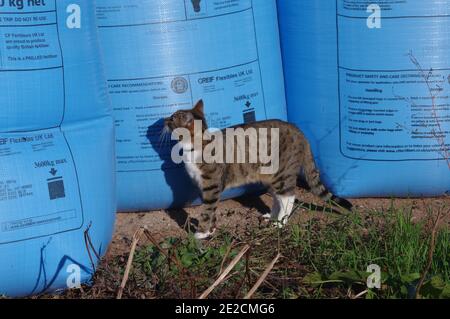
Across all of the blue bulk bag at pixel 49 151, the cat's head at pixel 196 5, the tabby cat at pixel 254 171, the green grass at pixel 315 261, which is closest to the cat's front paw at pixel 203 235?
the tabby cat at pixel 254 171

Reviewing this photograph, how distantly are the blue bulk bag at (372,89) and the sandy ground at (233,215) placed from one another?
2.3 inches

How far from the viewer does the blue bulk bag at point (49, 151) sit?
3246mm

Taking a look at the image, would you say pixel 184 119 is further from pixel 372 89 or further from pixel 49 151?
pixel 372 89

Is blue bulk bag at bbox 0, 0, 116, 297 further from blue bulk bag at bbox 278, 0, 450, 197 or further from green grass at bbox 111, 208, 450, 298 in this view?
blue bulk bag at bbox 278, 0, 450, 197

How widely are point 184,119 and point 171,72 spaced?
23 centimetres

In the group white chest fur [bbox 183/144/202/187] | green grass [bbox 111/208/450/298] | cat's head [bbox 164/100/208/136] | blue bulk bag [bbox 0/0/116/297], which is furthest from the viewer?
white chest fur [bbox 183/144/202/187]

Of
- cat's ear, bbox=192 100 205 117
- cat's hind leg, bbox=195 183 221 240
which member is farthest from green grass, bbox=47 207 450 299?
cat's ear, bbox=192 100 205 117

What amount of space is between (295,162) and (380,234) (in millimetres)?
711

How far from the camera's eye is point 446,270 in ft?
10.2

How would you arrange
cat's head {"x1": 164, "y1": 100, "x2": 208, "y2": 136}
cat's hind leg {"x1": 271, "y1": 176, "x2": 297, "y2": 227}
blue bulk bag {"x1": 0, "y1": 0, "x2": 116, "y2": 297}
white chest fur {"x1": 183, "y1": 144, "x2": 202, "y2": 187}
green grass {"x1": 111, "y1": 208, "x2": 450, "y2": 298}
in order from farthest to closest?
1. cat's hind leg {"x1": 271, "y1": 176, "x2": 297, "y2": 227}
2. white chest fur {"x1": 183, "y1": 144, "x2": 202, "y2": 187}
3. cat's head {"x1": 164, "y1": 100, "x2": 208, "y2": 136}
4. blue bulk bag {"x1": 0, "y1": 0, "x2": 116, "y2": 297}
5. green grass {"x1": 111, "y1": 208, "x2": 450, "y2": 298}

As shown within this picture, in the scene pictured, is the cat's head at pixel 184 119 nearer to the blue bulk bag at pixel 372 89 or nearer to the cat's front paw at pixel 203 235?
the cat's front paw at pixel 203 235

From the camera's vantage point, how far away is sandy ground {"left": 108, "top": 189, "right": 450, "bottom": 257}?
394cm
